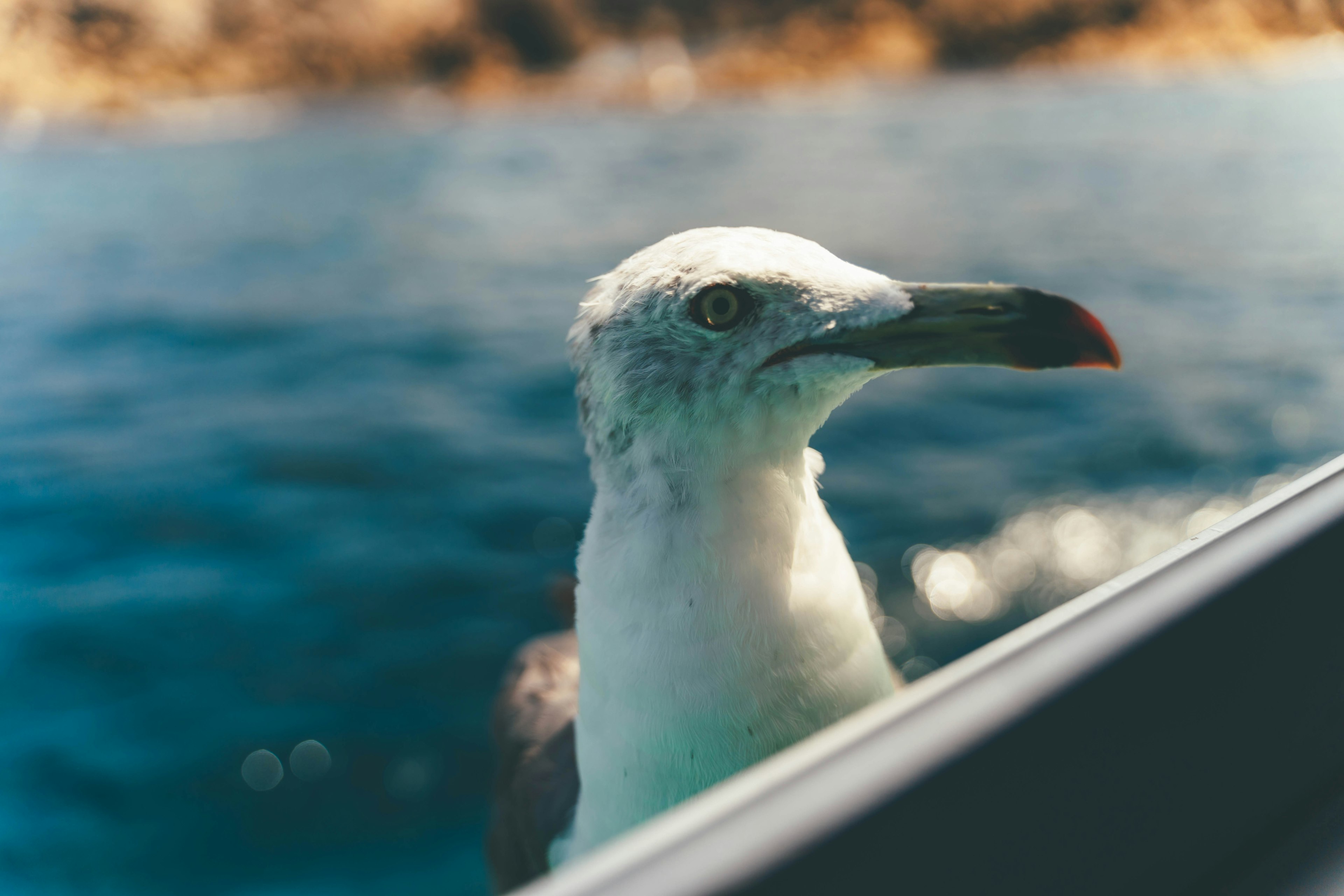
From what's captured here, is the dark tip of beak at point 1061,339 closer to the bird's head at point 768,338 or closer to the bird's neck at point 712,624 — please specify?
the bird's head at point 768,338

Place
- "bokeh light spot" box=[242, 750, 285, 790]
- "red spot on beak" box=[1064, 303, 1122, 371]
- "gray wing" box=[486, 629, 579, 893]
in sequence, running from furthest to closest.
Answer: "bokeh light spot" box=[242, 750, 285, 790] → "gray wing" box=[486, 629, 579, 893] → "red spot on beak" box=[1064, 303, 1122, 371]

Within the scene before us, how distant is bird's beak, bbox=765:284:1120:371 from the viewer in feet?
4.11

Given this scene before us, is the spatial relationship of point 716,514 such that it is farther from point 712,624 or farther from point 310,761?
point 310,761

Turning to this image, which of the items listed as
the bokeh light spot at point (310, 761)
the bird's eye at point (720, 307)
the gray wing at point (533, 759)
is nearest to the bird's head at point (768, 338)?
the bird's eye at point (720, 307)

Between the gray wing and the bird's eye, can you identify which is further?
the gray wing

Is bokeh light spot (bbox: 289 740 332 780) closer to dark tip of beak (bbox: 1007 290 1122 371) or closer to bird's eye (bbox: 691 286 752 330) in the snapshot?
bird's eye (bbox: 691 286 752 330)

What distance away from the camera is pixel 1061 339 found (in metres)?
1.25

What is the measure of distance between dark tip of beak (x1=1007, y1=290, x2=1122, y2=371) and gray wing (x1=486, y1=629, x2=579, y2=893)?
3.63ft

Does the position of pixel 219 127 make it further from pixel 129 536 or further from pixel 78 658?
pixel 78 658

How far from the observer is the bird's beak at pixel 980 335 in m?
1.25

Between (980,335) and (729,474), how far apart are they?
0.41 m

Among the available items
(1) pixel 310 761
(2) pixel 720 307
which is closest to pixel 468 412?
(1) pixel 310 761

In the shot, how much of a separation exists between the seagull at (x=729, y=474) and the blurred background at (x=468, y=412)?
2.12 feet

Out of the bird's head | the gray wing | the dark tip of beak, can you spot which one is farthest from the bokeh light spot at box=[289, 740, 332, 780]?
the dark tip of beak
